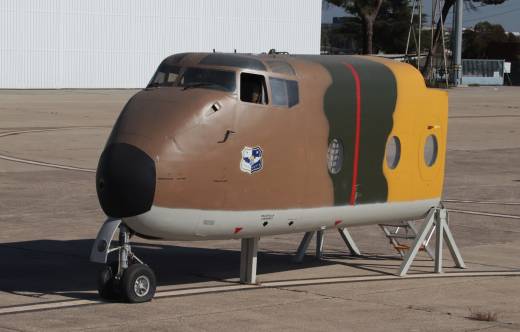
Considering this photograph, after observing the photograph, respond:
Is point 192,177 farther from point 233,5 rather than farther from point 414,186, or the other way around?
point 233,5

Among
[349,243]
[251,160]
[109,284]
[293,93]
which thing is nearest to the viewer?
[109,284]

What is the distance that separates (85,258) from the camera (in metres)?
17.8

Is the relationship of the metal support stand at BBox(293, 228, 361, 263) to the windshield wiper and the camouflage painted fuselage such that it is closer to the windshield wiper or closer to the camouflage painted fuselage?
the camouflage painted fuselage

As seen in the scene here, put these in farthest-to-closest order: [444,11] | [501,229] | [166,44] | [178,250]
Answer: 1. [444,11]
2. [166,44]
3. [501,229]
4. [178,250]

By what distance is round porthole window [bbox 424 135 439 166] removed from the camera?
17172 mm

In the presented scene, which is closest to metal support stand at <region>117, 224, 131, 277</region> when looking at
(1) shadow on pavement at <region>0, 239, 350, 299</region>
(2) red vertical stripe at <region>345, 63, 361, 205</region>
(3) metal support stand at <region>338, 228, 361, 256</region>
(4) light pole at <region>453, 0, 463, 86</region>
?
(1) shadow on pavement at <region>0, 239, 350, 299</region>

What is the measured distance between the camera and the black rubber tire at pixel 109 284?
46.6ft

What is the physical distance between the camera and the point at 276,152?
14.9m

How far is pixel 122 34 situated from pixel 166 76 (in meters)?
66.6

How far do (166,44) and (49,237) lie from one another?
63.9 m

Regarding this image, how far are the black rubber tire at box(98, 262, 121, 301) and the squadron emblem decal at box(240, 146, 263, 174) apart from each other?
2.03 m

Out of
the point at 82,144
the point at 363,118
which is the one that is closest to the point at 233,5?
the point at 82,144

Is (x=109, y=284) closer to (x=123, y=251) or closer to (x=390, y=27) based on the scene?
(x=123, y=251)

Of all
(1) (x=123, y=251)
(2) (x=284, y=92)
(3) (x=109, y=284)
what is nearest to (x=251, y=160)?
(2) (x=284, y=92)
